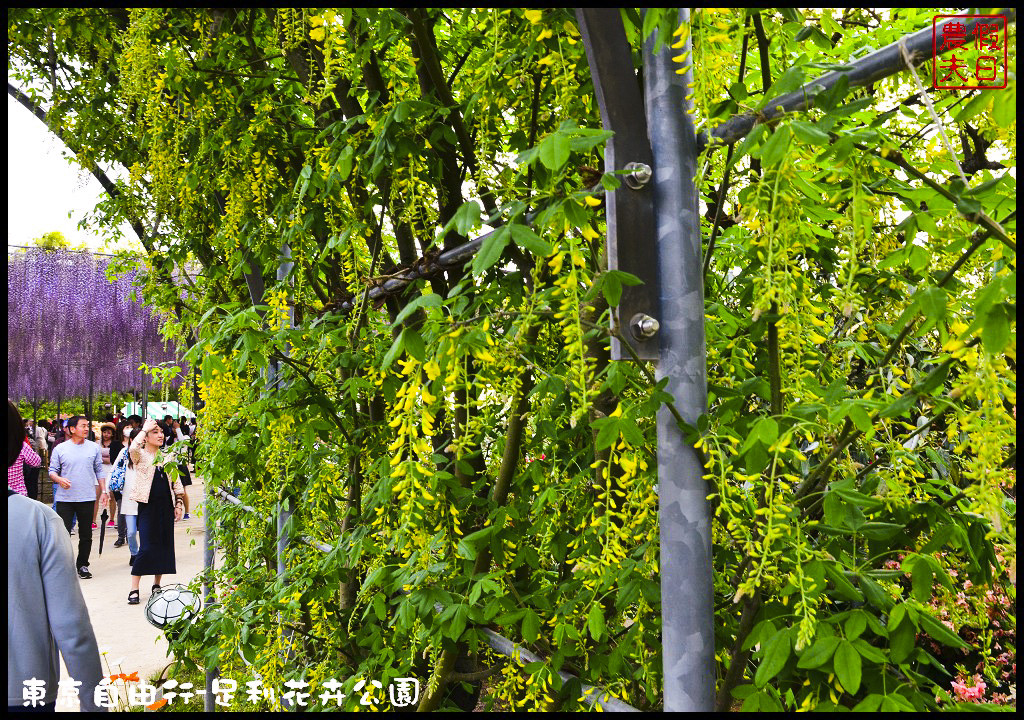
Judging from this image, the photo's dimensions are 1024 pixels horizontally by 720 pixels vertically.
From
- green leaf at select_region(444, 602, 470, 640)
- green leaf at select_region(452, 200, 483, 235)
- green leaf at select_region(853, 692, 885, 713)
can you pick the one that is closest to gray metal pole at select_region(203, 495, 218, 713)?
green leaf at select_region(444, 602, 470, 640)

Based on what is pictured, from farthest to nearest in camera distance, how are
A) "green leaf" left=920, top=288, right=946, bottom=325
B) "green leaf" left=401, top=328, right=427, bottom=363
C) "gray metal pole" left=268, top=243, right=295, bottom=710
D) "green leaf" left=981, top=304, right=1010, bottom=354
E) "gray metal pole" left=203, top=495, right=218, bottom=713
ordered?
"gray metal pole" left=203, top=495, right=218, bottom=713
"gray metal pole" left=268, top=243, right=295, bottom=710
"green leaf" left=401, top=328, right=427, bottom=363
"green leaf" left=920, top=288, right=946, bottom=325
"green leaf" left=981, top=304, right=1010, bottom=354

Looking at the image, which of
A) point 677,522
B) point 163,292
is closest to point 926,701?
point 677,522

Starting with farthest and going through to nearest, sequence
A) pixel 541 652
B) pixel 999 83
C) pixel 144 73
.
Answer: pixel 144 73
pixel 541 652
pixel 999 83

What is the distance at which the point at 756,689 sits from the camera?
106 cm

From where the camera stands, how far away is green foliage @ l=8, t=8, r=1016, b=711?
99 centimetres

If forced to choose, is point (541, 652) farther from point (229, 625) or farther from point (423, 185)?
point (423, 185)

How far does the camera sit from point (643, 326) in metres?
1.06

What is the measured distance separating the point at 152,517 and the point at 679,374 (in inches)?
245

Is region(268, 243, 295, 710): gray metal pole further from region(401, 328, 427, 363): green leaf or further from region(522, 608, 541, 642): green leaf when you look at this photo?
region(401, 328, 427, 363): green leaf

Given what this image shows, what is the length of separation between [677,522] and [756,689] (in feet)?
0.83

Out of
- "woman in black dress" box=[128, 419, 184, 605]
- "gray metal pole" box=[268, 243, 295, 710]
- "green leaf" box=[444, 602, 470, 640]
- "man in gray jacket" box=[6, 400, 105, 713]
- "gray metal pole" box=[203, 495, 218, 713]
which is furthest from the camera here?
"woman in black dress" box=[128, 419, 184, 605]

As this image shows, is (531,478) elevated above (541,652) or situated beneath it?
elevated above

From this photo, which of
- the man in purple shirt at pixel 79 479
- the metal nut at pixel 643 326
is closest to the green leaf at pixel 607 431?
the metal nut at pixel 643 326

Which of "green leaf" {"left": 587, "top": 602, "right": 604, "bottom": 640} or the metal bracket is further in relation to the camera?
"green leaf" {"left": 587, "top": 602, "right": 604, "bottom": 640}
